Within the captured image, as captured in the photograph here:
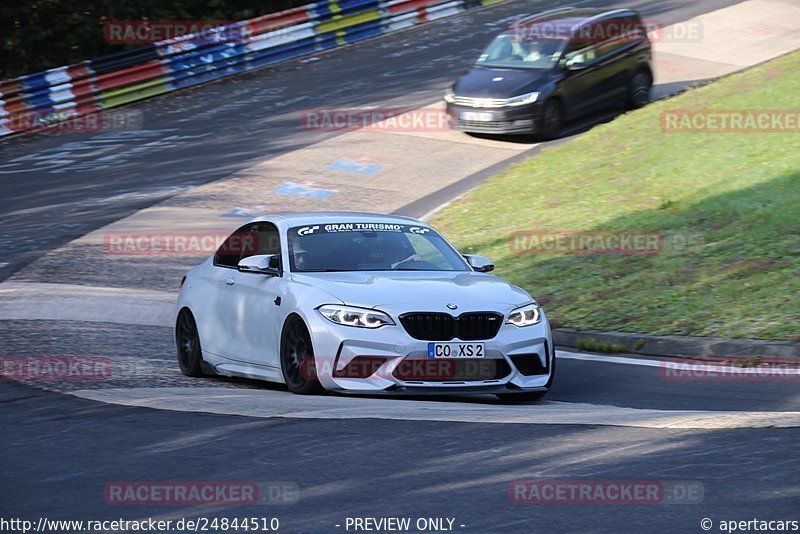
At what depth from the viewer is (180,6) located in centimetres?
3456

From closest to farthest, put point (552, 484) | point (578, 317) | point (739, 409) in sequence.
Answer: point (552, 484)
point (739, 409)
point (578, 317)

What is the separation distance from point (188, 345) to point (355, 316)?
2.62 metres

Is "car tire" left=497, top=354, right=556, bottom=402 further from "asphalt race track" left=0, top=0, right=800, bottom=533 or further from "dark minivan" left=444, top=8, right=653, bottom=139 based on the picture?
"dark minivan" left=444, top=8, right=653, bottom=139

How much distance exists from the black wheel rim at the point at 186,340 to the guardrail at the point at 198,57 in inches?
603

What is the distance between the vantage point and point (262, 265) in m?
10.2

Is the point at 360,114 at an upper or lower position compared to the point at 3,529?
lower

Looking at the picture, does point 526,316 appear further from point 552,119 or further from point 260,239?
point 552,119

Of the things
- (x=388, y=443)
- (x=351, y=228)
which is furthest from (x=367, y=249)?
(x=388, y=443)

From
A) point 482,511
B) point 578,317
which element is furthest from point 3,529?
point 578,317

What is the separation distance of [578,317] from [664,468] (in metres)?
6.32

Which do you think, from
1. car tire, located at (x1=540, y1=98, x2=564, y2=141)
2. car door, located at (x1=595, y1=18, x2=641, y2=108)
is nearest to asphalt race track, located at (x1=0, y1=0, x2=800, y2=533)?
car tire, located at (x1=540, y1=98, x2=564, y2=141)

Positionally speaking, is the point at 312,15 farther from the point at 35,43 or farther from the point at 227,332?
the point at 227,332

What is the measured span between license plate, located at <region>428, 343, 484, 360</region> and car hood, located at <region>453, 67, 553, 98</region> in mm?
13764

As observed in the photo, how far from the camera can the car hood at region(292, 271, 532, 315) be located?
9.37 metres
